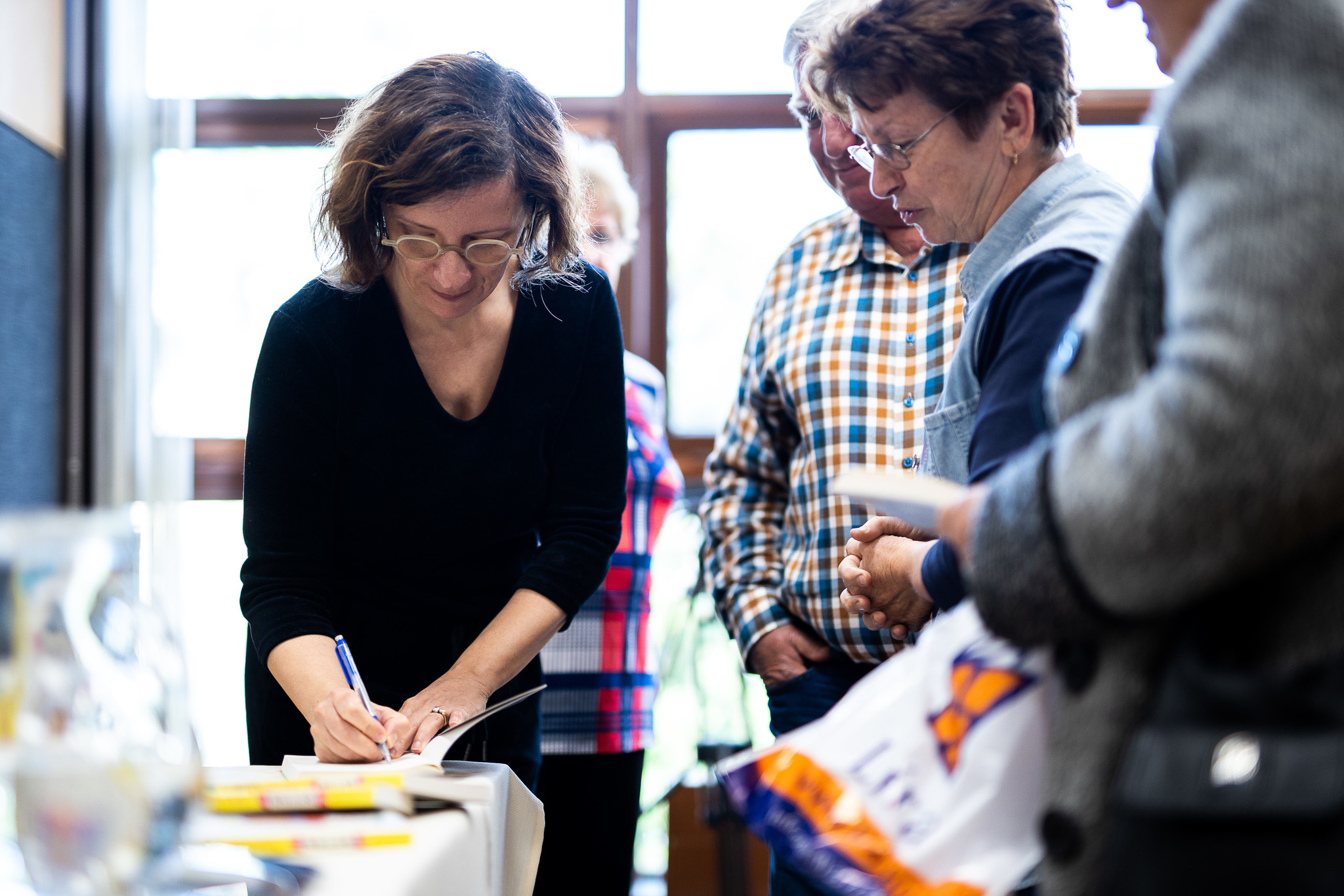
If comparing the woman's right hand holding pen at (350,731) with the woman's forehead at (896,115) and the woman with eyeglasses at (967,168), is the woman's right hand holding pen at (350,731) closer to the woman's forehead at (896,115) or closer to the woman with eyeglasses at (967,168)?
the woman with eyeglasses at (967,168)

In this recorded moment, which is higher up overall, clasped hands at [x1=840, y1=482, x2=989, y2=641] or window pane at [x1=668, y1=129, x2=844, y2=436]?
window pane at [x1=668, y1=129, x2=844, y2=436]

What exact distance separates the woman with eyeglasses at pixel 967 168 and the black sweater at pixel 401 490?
44 centimetres

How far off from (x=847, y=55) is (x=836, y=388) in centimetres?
62

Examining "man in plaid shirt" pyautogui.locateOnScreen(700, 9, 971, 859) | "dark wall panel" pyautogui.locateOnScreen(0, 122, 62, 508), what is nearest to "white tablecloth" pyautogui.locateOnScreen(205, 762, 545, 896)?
"man in plaid shirt" pyautogui.locateOnScreen(700, 9, 971, 859)

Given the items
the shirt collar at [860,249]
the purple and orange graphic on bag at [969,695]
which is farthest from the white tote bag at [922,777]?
the shirt collar at [860,249]

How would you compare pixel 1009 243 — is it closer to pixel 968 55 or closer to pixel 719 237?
pixel 968 55

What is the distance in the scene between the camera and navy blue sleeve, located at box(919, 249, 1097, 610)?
0.96 m

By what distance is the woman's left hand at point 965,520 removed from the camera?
72 centimetres

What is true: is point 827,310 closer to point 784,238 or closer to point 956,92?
point 956,92

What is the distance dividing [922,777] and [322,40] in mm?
3445

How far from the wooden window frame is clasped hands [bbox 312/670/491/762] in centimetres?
211

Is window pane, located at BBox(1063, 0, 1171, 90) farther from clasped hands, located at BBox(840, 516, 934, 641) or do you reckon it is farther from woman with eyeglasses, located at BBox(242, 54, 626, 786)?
clasped hands, located at BBox(840, 516, 934, 641)

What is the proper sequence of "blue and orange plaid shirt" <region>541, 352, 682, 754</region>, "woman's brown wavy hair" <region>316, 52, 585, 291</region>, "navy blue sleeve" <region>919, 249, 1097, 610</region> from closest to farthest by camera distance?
"navy blue sleeve" <region>919, 249, 1097, 610</region> → "woman's brown wavy hair" <region>316, 52, 585, 291</region> → "blue and orange plaid shirt" <region>541, 352, 682, 754</region>

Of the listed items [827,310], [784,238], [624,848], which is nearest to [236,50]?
[784,238]
